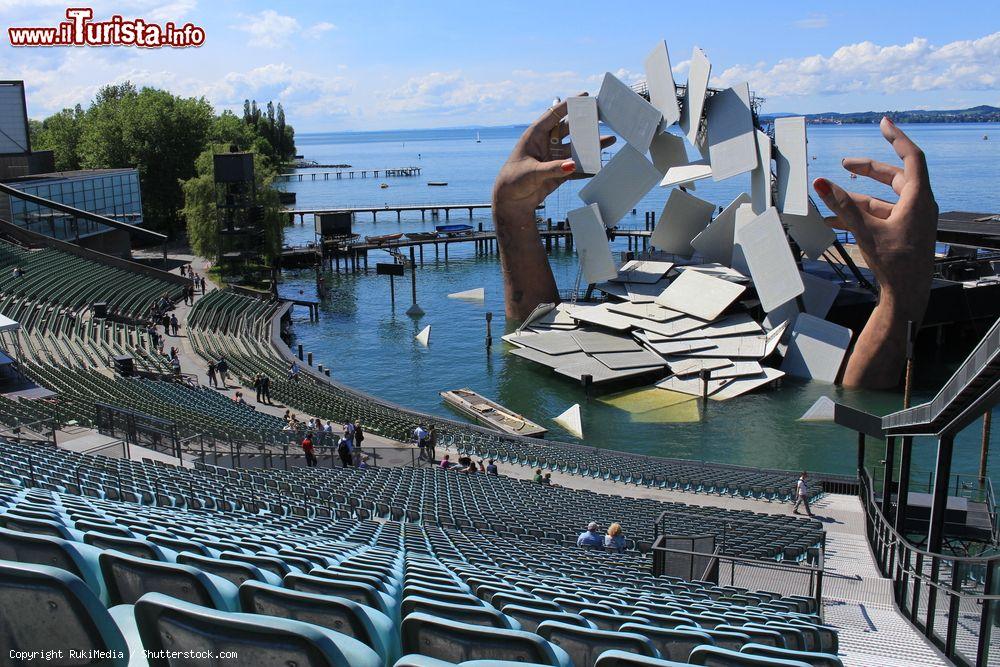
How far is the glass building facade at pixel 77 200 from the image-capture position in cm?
4634

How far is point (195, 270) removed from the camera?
56.2 m

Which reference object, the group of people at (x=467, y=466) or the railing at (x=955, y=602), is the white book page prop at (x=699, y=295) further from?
the railing at (x=955, y=602)

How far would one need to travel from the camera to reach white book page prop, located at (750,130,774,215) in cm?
3281

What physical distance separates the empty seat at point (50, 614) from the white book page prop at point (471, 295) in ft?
160

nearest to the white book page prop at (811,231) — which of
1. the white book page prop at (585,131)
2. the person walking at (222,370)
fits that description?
the white book page prop at (585,131)

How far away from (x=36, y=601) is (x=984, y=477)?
2471 cm

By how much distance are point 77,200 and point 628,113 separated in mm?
35205

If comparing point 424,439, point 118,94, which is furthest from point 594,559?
point 118,94

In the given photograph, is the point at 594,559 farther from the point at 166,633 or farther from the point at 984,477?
the point at 984,477

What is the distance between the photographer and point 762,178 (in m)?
33.0

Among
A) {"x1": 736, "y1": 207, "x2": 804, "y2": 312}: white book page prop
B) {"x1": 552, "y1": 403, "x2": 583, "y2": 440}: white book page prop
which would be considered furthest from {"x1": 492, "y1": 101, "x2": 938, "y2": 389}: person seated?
{"x1": 552, "y1": 403, "x2": 583, "y2": 440}: white book page prop

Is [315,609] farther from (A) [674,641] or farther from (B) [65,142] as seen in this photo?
(B) [65,142]

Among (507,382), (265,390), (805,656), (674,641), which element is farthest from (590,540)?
(507,382)

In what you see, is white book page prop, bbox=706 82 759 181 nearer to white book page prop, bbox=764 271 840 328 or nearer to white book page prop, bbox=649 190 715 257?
white book page prop, bbox=649 190 715 257
